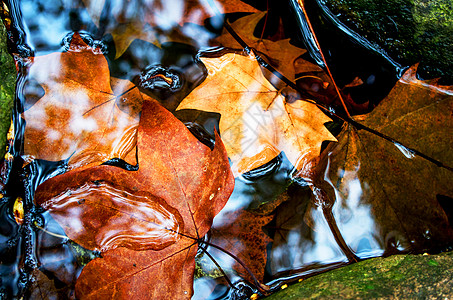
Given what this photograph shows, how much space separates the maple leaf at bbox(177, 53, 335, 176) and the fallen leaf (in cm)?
28

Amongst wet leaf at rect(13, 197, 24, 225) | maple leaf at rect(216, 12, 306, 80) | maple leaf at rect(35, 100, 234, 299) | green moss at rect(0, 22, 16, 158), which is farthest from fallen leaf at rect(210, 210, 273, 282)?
green moss at rect(0, 22, 16, 158)

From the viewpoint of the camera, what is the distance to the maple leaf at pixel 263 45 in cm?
178

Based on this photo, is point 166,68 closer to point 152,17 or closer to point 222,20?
point 152,17

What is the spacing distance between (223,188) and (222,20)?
41.8 inches

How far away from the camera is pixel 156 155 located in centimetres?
134

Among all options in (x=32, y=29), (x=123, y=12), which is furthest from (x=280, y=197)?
(x=32, y=29)

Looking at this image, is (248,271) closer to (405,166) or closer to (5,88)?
(405,166)

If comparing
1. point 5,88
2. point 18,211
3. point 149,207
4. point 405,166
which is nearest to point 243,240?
point 149,207

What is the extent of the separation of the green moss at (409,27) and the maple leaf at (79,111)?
4.54ft

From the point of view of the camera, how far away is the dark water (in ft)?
5.46

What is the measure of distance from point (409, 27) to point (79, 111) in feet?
6.17

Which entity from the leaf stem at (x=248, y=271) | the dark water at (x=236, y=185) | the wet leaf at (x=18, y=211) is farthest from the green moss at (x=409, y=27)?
the wet leaf at (x=18, y=211)

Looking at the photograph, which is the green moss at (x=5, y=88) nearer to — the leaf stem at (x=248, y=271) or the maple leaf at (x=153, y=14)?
the maple leaf at (x=153, y=14)

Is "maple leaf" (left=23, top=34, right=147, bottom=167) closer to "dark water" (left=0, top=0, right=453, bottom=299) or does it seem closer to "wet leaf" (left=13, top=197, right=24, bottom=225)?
"dark water" (left=0, top=0, right=453, bottom=299)
